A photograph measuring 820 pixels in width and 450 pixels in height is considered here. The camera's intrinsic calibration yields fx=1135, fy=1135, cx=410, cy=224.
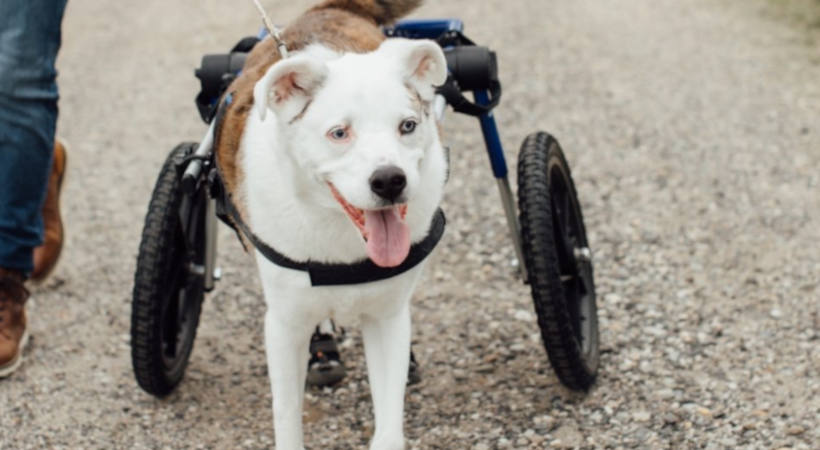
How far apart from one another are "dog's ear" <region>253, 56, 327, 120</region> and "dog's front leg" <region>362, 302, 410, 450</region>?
0.79 m

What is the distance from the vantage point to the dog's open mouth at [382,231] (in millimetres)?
3014

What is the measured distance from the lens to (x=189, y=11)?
9633 millimetres

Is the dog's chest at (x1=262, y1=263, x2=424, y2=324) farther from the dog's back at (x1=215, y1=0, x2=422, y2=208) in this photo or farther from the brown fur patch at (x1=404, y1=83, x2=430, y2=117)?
the brown fur patch at (x1=404, y1=83, x2=430, y2=117)

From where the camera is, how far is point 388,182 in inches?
111

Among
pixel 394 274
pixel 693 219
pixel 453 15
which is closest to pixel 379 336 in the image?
pixel 394 274

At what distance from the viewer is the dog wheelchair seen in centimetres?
380

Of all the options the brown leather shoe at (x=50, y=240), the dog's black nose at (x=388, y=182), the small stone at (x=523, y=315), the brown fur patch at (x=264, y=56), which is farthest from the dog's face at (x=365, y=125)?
the brown leather shoe at (x=50, y=240)

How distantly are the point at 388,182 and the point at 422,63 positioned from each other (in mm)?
439

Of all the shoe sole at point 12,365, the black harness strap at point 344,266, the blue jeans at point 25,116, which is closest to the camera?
the black harness strap at point 344,266

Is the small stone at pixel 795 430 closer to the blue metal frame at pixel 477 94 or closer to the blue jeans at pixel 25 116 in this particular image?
the blue metal frame at pixel 477 94

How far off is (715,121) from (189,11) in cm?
478

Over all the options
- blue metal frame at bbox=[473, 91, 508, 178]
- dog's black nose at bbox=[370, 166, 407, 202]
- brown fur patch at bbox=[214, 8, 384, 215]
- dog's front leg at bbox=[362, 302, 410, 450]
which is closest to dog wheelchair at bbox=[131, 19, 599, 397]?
blue metal frame at bbox=[473, 91, 508, 178]

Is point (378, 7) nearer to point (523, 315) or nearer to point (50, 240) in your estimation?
point (523, 315)

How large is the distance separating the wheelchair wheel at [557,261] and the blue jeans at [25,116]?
1.82m
